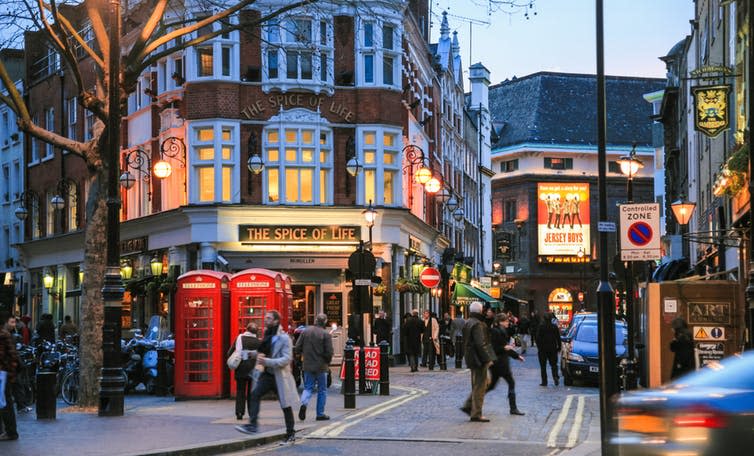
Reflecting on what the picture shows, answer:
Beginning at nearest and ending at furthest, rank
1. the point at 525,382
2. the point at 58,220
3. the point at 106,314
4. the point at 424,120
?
the point at 106,314 → the point at 525,382 → the point at 424,120 → the point at 58,220

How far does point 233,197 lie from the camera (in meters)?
40.8

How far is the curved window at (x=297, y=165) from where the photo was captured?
41031 millimetres

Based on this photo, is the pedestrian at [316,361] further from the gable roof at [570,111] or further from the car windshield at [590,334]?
the gable roof at [570,111]

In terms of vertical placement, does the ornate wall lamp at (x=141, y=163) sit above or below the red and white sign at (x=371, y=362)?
above

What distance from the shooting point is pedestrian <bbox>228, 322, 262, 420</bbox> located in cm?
1972

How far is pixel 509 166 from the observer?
106 metres

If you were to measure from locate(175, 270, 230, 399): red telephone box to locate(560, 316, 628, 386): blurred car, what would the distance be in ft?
31.2

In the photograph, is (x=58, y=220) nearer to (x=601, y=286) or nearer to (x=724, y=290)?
(x=724, y=290)

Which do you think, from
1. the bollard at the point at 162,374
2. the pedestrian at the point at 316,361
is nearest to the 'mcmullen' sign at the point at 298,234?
the bollard at the point at 162,374

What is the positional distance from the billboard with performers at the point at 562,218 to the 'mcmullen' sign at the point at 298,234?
6000cm

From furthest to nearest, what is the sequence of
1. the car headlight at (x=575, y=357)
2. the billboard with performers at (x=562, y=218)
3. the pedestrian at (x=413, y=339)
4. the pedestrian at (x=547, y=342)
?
1. the billboard with performers at (x=562, y=218)
2. the pedestrian at (x=413, y=339)
3. the car headlight at (x=575, y=357)
4. the pedestrian at (x=547, y=342)

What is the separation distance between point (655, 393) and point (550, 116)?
97.0 meters

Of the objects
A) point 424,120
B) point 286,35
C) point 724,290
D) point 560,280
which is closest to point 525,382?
point 724,290

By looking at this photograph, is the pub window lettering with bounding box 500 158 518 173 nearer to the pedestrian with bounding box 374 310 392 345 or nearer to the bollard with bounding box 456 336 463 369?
the bollard with bounding box 456 336 463 369
